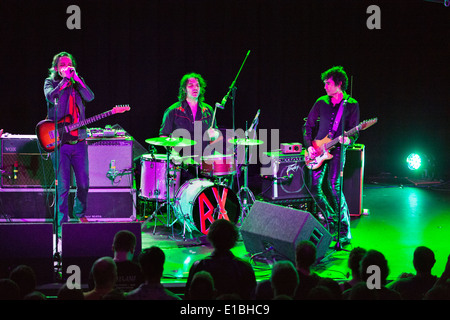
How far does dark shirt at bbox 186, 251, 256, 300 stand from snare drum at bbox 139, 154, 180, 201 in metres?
3.21

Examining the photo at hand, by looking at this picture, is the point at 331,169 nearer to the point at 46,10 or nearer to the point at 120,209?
the point at 120,209

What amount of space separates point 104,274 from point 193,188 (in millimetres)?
3245

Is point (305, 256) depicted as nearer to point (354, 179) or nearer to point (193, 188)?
point (193, 188)

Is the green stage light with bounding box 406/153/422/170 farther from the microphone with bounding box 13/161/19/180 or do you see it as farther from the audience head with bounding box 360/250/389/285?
the audience head with bounding box 360/250/389/285

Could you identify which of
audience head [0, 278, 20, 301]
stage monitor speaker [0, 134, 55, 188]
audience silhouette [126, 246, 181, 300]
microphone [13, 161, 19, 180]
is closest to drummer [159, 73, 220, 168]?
stage monitor speaker [0, 134, 55, 188]

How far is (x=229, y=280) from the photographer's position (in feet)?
13.3

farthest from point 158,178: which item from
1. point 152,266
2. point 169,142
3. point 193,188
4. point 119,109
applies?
point 152,266

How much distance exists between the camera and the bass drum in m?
6.89

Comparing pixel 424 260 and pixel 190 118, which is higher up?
pixel 190 118

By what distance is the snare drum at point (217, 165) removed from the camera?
23.3 feet

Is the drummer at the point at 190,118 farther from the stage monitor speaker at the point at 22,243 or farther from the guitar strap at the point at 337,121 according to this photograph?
the stage monitor speaker at the point at 22,243

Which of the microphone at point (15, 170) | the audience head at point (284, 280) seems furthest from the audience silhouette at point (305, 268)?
the microphone at point (15, 170)

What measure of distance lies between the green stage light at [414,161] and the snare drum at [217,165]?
5.58m

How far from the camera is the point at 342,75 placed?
22.9 ft
